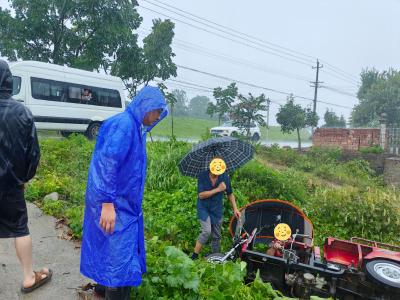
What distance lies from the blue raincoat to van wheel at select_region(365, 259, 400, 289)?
2730 millimetres

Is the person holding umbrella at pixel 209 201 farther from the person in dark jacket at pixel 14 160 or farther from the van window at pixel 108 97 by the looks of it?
the van window at pixel 108 97

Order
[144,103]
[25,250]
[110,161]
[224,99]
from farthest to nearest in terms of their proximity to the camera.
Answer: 1. [224,99]
2. [25,250]
3. [144,103]
4. [110,161]

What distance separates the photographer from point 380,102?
40625mm

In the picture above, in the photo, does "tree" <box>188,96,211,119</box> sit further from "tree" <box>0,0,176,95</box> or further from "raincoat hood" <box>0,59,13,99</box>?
"raincoat hood" <box>0,59,13,99</box>

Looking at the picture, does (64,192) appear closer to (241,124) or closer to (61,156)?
(61,156)

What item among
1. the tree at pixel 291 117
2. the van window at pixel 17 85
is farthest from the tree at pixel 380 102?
the van window at pixel 17 85

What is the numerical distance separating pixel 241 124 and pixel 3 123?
15.0 m

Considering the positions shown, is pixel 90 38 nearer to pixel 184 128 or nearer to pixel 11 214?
pixel 11 214

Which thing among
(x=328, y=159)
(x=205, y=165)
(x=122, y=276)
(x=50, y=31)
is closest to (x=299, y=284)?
(x=205, y=165)

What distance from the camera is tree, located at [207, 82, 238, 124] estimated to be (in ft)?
59.0

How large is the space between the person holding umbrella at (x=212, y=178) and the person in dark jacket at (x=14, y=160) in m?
2.58

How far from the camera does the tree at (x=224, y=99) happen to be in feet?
59.0

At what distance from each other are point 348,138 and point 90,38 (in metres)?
13.1

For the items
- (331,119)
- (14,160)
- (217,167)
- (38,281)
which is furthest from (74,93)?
(331,119)
